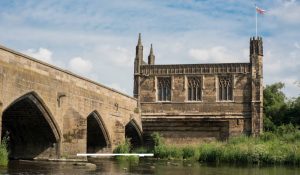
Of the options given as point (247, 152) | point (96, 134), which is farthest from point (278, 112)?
point (96, 134)

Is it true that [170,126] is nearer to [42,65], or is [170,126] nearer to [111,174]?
[42,65]

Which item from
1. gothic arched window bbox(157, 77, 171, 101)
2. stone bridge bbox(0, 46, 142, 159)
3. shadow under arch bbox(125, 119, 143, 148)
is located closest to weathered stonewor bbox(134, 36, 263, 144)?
gothic arched window bbox(157, 77, 171, 101)

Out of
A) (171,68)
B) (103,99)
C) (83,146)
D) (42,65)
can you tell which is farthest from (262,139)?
(42,65)

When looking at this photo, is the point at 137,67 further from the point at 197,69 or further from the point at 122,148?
the point at 122,148

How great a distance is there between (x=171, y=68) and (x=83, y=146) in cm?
2109

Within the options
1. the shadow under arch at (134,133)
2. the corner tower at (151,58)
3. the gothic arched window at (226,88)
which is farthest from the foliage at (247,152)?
the corner tower at (151,58)

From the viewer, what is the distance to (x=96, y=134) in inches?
1612

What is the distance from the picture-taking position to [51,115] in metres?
30.3

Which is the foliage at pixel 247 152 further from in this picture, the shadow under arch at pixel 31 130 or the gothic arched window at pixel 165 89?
the shadow under arch at pixel 31 130

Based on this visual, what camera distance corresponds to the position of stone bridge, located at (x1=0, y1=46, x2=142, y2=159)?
86.5 feet

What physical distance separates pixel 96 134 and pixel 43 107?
11705 mm

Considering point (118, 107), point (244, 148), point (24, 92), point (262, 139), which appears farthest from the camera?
point (262, 139)

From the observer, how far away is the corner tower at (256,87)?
159 feet

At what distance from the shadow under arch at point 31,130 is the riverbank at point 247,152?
12.5 m
